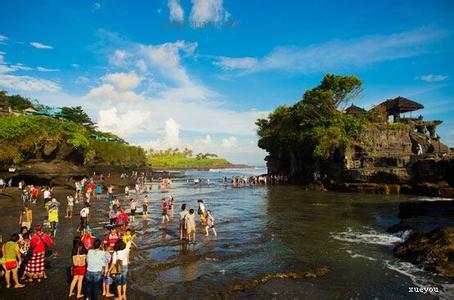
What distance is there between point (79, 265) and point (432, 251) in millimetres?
12085

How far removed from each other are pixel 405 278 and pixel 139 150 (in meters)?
94.7

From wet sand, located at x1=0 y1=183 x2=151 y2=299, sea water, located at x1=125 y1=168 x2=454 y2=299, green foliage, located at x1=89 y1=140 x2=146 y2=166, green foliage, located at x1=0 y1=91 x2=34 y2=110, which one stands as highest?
green foliage, located at x1=0 y1=91 x2=34 y2=110

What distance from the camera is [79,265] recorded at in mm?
8203

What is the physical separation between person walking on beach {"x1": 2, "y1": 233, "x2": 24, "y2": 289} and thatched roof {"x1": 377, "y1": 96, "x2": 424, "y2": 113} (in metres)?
51.1

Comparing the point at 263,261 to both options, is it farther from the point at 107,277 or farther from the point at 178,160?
the point at 178,160

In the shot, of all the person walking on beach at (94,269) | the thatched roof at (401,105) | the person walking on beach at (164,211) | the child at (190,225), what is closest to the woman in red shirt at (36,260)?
the person walking on beach at (94,269)

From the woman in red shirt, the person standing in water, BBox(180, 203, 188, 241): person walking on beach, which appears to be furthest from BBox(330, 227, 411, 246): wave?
the woman in red shirt

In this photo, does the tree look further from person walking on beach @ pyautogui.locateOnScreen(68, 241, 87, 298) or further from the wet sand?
person walking on beach @ pyautogui.locateOnScreen(68, 241, 87, 298)

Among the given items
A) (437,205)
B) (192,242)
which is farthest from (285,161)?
(192,242)

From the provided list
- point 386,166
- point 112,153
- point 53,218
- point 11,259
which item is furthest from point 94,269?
point 112,153

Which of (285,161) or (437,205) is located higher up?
(285,161)

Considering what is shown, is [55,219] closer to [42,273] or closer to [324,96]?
[42,273]

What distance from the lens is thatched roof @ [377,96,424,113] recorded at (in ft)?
155

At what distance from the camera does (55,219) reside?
610 inches
